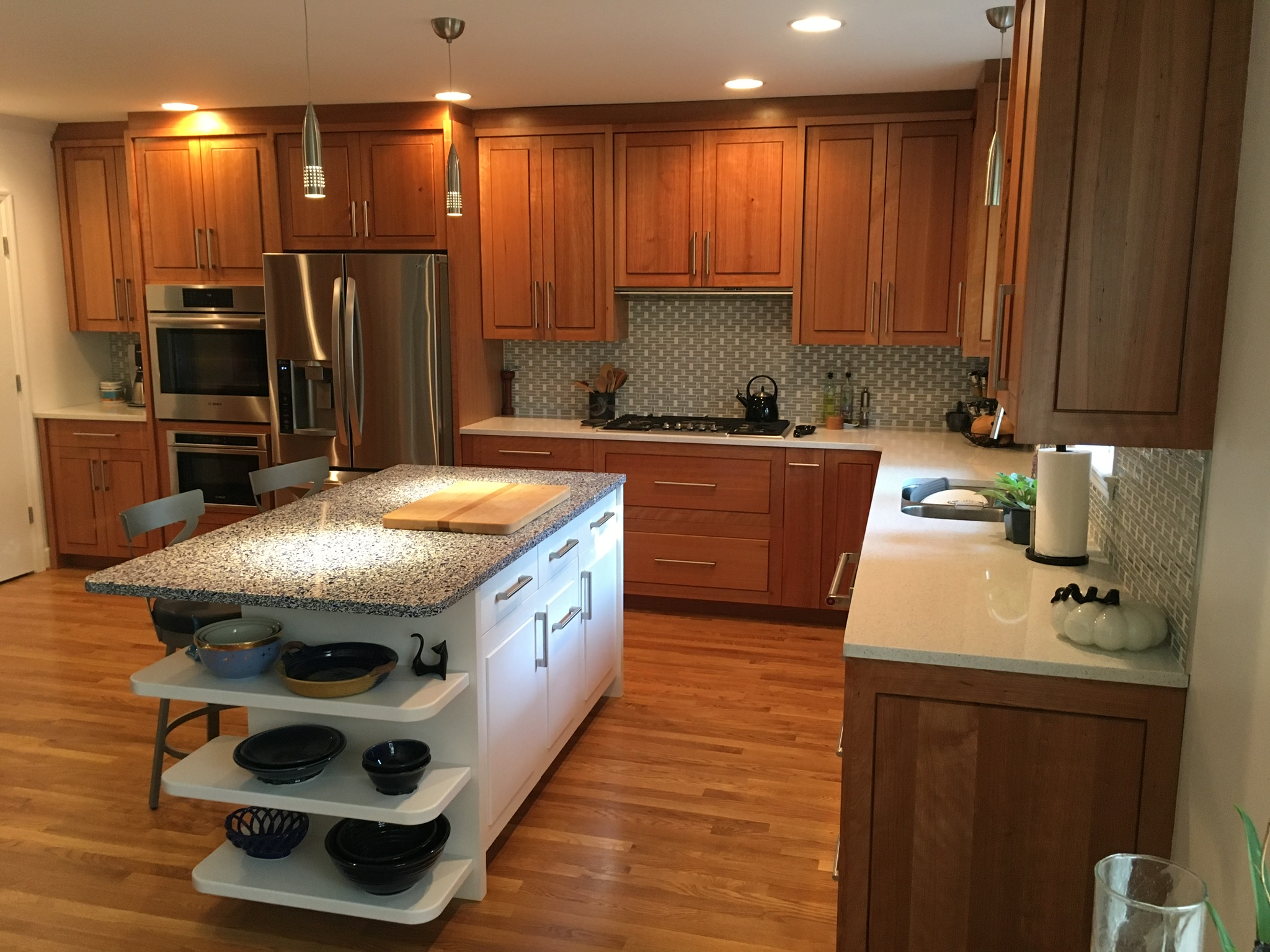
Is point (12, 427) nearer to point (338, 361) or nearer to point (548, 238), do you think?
point (338, 361)

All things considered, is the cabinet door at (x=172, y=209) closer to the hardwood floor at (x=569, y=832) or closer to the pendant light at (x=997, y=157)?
the hardwood floor at (x=569, y=832)

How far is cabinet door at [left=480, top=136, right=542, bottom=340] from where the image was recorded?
4863mm

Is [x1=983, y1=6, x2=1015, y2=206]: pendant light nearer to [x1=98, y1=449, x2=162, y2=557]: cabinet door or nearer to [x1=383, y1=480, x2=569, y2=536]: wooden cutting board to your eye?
[x1=383, y1=480, x2=569, y2=536]: wooden cutting board

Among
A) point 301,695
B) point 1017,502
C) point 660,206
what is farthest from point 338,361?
point 1017,502

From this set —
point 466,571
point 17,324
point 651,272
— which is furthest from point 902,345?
point 17,324

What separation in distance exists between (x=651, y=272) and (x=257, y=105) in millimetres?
2051

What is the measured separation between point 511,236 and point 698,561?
180 centimetres

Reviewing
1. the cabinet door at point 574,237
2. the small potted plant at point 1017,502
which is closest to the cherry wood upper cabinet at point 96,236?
the cabinet door at point 574,237

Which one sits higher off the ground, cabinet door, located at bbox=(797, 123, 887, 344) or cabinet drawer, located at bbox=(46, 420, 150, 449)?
cabinet door, located at bbox=(797, 123, 887, 344)

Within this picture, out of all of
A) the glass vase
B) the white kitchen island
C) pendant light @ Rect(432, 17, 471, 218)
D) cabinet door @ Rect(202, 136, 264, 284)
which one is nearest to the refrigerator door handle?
cabinet door @ Rect(202, 136, 264, 284)

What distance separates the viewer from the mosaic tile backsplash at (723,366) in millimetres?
4969

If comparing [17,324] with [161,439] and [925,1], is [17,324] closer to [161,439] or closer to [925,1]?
[161,439]

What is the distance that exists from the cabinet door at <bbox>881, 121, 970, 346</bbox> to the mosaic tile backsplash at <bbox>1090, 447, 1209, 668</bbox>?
209 cm

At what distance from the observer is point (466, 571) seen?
237 centimetres
